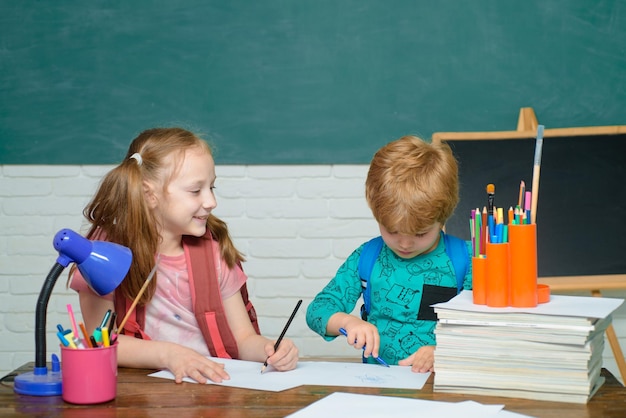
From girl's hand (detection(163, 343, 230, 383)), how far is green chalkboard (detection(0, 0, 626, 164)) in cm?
162

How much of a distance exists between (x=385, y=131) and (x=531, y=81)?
552 millimetres

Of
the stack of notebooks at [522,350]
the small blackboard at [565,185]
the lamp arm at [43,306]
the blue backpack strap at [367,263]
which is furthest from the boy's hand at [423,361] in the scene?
the small blackboard at [565,185]

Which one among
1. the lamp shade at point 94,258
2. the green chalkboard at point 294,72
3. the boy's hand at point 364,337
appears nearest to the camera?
the lamp shade at point 94,258

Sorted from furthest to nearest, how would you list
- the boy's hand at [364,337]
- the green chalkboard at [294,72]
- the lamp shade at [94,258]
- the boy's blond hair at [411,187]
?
the green chalkboard at [294,72] → the boy's blond hair at [411,187] → the boy's hand at [364,337] → the lamp shade at [94,258]

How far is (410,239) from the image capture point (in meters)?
1.72

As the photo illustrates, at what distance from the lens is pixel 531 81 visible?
9.75 ft

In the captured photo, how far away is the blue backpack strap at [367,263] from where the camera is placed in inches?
73.7

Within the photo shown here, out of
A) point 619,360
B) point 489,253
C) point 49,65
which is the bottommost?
point 619,360

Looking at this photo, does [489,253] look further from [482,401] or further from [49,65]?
[49,65]

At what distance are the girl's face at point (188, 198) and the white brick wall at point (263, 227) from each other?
122cm

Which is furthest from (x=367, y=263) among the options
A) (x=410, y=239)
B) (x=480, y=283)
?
(x=480, y=283)

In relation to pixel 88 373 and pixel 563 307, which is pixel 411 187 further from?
pixel 88 373

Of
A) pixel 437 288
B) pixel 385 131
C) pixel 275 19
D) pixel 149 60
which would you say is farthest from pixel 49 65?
pixel 437 288

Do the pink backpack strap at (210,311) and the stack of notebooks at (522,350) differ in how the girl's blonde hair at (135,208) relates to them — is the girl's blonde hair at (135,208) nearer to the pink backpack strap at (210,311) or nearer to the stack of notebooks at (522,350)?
the pink backpack strap at (210,311)
